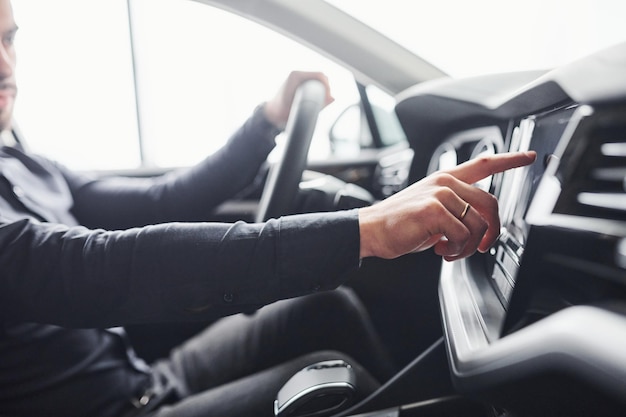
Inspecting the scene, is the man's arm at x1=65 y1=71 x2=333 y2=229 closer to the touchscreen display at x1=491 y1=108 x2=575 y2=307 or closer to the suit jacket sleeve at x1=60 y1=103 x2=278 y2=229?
the suit jacket sleeve at x1=60 y1=103 x2=278 y2=229

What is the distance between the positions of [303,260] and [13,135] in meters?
1.43

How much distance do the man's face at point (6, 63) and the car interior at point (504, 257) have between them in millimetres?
464

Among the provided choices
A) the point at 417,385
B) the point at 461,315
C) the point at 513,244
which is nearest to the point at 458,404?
the point at 417,385

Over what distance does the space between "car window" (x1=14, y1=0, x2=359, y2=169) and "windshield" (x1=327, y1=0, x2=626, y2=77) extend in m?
0.57

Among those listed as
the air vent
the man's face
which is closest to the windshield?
the air vent

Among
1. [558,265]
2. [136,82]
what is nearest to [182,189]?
[558,265]

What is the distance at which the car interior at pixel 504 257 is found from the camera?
35 centimetres

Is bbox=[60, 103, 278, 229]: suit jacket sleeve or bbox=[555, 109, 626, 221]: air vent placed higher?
bbox=[555, 109, 626, 221]: air vent

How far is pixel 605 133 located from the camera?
0.38 m

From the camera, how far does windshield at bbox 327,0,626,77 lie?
755 mm

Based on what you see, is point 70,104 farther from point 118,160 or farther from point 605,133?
point 605,133

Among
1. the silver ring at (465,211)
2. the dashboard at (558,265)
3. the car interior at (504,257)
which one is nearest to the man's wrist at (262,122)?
the car interior at (504,257)

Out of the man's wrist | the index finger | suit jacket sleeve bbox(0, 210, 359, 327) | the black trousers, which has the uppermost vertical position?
the index finger

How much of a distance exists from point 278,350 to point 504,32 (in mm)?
774
